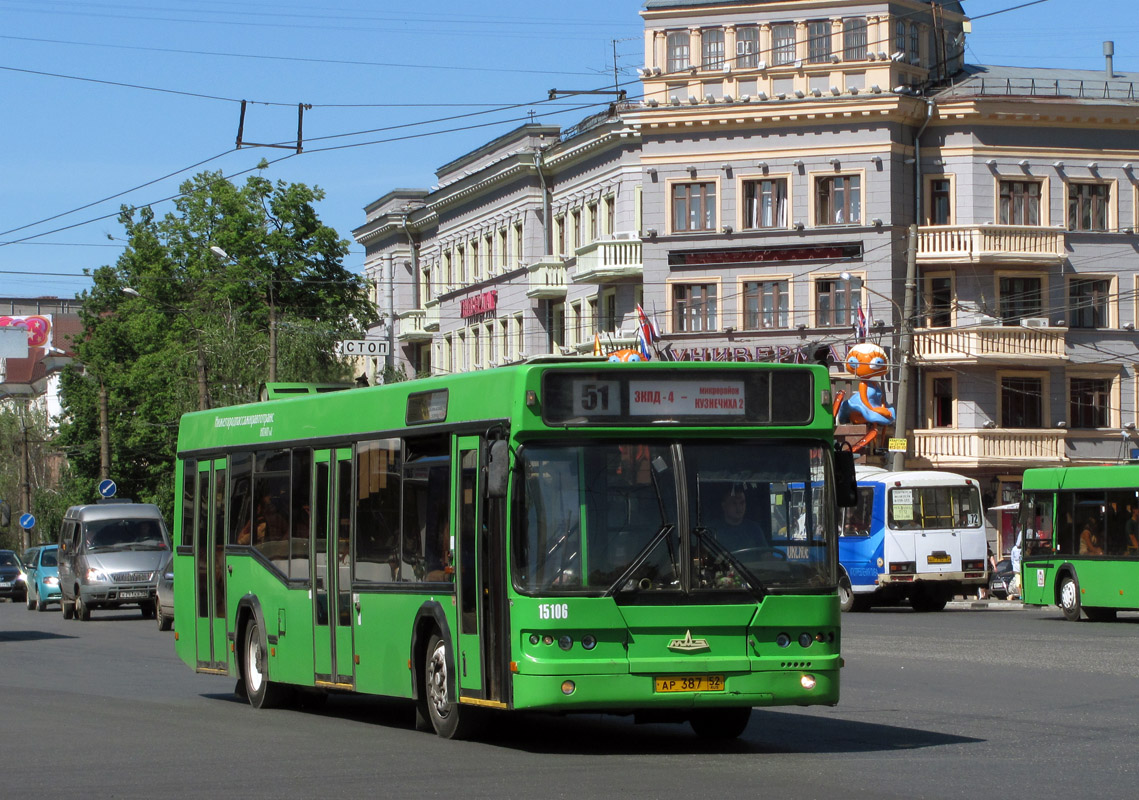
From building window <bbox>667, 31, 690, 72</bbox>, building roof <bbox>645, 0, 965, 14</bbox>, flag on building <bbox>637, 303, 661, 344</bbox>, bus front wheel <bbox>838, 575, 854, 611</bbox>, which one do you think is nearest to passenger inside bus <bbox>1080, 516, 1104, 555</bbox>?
bus front wheel <bbox>838, 575, 854, 611</bbox>

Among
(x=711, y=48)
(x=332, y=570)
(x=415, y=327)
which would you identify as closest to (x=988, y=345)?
(x=711, y=48)

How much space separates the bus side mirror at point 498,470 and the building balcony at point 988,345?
139ft

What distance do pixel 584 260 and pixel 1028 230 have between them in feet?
46.0

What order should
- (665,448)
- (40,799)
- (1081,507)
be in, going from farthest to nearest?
(1081,507) < (665,448) < (40,799)

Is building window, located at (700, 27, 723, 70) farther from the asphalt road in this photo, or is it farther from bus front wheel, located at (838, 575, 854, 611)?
the asphalt road

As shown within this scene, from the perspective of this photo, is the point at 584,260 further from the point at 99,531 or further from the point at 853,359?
the point at 99,531

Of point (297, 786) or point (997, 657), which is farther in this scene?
point (997, 657)

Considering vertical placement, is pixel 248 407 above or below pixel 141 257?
below

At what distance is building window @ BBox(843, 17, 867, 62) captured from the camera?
54875 millimetres

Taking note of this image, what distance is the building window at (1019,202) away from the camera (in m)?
55.5

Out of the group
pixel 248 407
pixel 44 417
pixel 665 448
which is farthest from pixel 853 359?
pixel 44 417

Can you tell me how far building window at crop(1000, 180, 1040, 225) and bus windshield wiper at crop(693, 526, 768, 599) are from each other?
4481 cm

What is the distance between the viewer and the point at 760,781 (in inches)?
438

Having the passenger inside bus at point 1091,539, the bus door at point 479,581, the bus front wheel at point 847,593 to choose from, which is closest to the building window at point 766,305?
the bus front wheel at point 847,593
